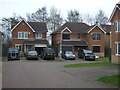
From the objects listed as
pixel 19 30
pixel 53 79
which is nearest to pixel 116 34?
pixel 53 79

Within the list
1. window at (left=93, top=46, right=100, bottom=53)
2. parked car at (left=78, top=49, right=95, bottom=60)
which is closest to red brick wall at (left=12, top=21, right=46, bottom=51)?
parked car at (left=78, top=49, right=95, bottom=60)

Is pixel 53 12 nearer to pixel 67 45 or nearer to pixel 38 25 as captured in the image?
pixel 38 25

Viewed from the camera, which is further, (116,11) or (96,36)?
(96,36)

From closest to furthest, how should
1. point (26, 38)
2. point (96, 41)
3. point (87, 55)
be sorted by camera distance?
1. point (87, 55)
2. point (26, 38)
3. point (96, 41)

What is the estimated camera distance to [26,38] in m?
46.9

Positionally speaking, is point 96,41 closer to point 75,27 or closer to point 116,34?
point 75,27

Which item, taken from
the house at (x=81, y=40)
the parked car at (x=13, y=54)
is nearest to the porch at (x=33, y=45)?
the house at (x=81, y=40)

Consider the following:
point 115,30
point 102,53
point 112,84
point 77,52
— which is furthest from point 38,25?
point 112,84

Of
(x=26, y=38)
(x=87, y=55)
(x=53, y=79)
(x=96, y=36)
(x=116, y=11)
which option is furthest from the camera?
(x=96, y=36)

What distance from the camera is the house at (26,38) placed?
45906 millimetres

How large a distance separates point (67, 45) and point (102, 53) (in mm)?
7720

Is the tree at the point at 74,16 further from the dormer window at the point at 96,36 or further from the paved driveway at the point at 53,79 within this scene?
the paved driveway at the point at 53,79

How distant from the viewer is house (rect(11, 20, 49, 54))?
45906mm

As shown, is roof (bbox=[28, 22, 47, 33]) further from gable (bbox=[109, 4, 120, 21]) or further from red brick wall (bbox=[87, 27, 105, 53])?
gable (bbox=[109, 4, 120, 21])
